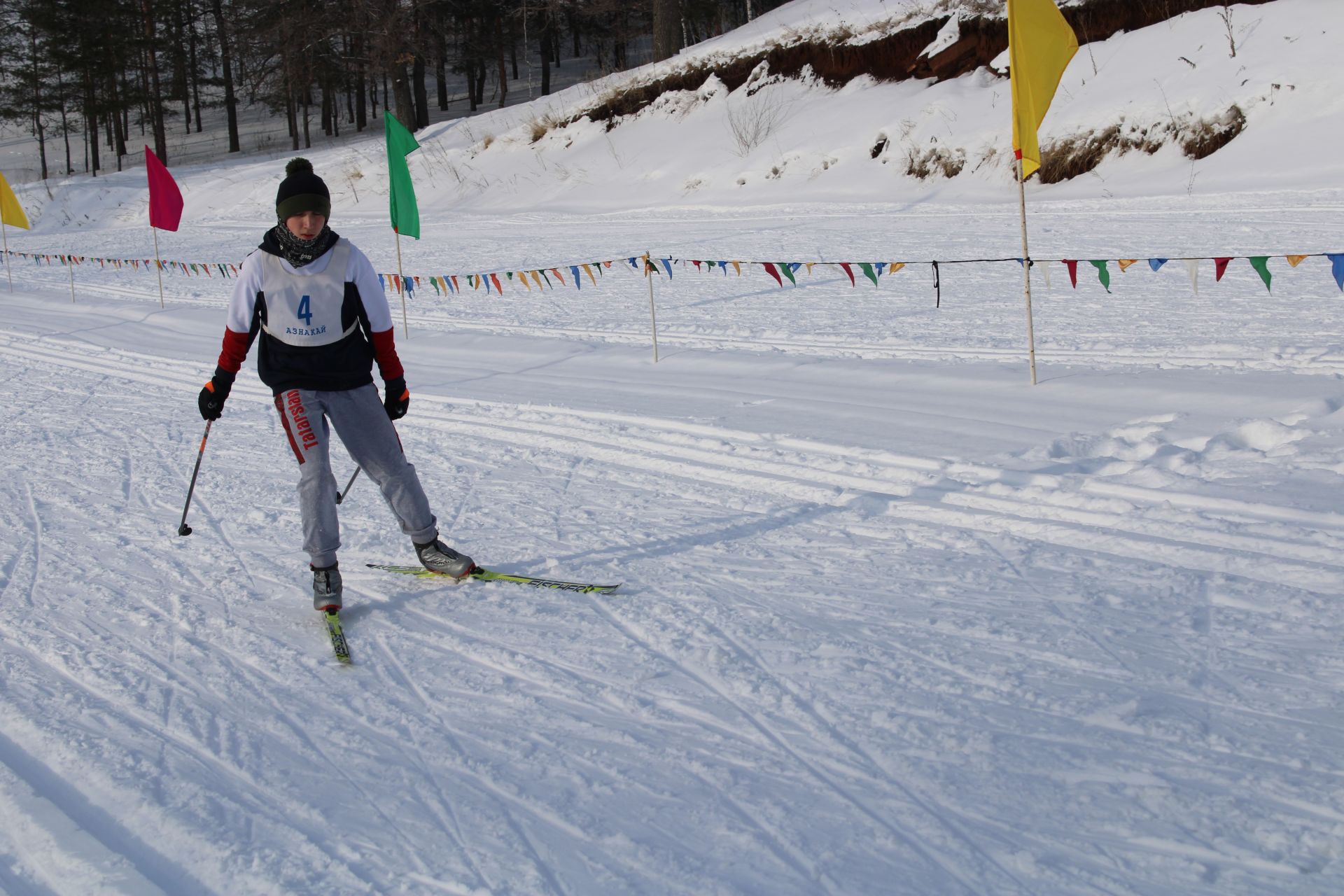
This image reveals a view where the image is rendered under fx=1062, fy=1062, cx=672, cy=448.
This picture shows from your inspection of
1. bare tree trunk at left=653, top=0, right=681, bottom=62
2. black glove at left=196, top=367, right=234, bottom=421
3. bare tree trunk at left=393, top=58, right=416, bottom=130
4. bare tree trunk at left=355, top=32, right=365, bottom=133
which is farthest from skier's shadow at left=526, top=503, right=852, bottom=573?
bare tree trunk at left=355, top=32, right=365, bottom=133

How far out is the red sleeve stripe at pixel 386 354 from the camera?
184 inches

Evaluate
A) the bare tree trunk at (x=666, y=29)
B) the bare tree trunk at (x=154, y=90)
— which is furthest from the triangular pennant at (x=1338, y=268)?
the bare tree trunk at (x=154, y=90)

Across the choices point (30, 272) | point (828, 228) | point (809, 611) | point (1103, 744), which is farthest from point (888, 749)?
point (30, 272)

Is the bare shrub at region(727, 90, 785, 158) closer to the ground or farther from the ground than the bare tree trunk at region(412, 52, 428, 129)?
closer to the ground

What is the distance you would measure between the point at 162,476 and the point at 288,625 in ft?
10.7

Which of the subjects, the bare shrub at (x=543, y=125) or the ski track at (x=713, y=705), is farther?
the bare shrub at (x=543, y=125)

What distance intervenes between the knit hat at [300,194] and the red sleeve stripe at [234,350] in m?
0.57

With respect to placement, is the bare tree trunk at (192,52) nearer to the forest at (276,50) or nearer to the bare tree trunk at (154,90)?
the forest at (276,50)

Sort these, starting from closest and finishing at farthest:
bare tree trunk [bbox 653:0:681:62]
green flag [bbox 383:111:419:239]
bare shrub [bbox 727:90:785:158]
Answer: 1. green flag [bbox 383:111:419:239]
2. bare shrub [bbox 727:90:785:158]
3. bare tree trunk [bbox 653:0:681:62]

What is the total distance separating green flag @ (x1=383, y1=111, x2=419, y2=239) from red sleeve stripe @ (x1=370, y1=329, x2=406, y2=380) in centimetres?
836

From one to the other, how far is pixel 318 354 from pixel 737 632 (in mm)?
2149

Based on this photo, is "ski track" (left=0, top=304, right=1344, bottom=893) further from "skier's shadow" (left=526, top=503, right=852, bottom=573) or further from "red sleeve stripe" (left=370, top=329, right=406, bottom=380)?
"red sleeve stripe" (left=370, top=329, right=406, bottom=380)

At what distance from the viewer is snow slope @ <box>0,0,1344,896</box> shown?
2988 mm

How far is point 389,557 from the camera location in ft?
18.4
